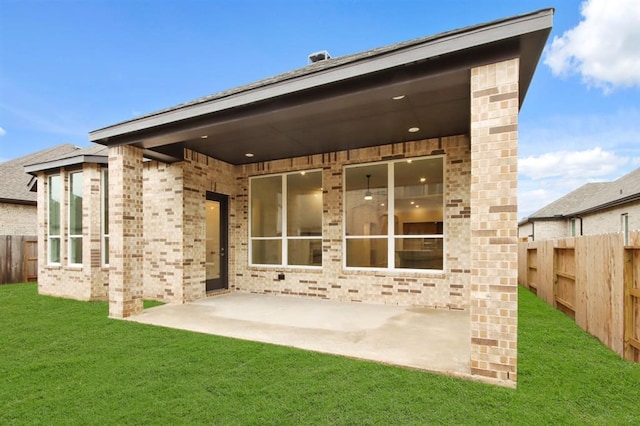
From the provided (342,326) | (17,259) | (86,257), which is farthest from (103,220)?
(342,326)

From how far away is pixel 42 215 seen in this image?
329 inches

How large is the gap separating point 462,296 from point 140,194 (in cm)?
626

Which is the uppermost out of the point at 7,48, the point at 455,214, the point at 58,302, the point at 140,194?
the point at 7,48

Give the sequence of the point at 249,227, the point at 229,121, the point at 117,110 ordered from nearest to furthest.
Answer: the point at 229,121
the point at 249,227
the point at 117,110

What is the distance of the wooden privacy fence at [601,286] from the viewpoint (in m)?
3.49

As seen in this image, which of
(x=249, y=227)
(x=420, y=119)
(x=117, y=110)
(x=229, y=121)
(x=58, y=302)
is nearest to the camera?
(x=229, y=121)

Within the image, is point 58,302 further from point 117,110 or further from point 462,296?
point 117,110

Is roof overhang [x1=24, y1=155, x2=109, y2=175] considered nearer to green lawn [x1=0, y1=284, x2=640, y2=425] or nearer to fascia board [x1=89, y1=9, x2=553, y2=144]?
fascia board [x1=89, y1=9, x2=553, y2=144]

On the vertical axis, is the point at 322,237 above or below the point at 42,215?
below

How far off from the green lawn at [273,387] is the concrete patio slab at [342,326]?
33 cm

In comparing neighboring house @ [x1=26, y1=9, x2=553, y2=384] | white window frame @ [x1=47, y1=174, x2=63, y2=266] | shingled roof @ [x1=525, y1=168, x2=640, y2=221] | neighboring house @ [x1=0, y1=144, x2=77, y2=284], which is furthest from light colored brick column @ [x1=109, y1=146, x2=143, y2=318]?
shingled roof @ [x1=525, y1=168, x2=640, y2=221]

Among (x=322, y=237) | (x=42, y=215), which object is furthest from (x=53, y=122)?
(x=322, y=237)

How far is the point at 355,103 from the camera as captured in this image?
157 inches

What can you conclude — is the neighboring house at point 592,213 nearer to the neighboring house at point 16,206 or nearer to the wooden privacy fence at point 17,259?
the wooden privacy fence at point 17,259
